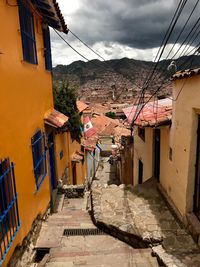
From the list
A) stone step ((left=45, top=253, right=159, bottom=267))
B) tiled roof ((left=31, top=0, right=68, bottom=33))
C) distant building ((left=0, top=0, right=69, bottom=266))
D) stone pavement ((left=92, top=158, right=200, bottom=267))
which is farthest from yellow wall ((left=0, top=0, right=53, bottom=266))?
stone pavement ((left=92, top=158, right=200, bottom=267))

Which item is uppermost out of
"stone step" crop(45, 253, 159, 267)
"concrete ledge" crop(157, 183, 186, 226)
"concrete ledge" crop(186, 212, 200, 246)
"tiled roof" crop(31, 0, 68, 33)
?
"tiled roof" crop(31, 0, 68, 33)

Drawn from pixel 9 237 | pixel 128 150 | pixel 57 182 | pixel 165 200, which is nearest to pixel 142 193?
pixel 165 200

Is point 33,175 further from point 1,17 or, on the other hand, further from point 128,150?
point 128,150

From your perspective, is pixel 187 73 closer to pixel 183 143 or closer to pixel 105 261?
pixel 183 143

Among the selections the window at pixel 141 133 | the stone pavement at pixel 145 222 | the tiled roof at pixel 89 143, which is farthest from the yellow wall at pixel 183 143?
the tiled roof at pixel 89 143

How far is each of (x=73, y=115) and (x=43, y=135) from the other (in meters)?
5.89

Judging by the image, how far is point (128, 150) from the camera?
15.6m

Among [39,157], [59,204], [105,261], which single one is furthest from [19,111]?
[59,204]

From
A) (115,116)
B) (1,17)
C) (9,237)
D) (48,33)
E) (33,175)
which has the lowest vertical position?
(115,116)

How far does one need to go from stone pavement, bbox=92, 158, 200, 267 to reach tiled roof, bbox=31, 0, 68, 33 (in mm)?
5593

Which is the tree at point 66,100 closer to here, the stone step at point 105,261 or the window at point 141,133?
the window at point 141,133

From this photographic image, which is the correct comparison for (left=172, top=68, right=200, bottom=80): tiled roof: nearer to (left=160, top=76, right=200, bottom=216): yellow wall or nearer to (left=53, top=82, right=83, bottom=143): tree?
(left=160, top=76, right=200, bottom=216): yellow wall

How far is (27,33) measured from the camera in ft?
18.5

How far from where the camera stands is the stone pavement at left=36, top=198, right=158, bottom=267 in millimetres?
4932
